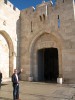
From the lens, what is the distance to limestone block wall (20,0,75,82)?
12867 mm

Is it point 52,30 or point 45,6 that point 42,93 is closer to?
point 52,30

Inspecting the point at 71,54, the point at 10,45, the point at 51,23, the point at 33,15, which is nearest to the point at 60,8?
the point at 51,23

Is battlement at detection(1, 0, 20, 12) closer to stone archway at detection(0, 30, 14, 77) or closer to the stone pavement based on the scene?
stone archway at detection(0, 30, 14, 77)

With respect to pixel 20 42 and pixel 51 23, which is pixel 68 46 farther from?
pixel 20 42

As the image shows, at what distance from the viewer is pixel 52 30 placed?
13844mm

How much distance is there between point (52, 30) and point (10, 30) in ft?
10.9

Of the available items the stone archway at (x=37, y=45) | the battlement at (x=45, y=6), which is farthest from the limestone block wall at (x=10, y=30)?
the stone archway at (x=37, y=45)

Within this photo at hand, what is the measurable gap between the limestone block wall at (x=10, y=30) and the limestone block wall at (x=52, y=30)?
565 mm

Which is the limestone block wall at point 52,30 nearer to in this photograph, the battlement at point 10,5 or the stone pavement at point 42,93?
the battlement at point 10,5

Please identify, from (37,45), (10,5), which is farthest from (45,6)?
(37,45)

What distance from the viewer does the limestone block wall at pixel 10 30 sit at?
45.7 feet

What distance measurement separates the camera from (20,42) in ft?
50.9

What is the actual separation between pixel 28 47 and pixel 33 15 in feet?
8.68

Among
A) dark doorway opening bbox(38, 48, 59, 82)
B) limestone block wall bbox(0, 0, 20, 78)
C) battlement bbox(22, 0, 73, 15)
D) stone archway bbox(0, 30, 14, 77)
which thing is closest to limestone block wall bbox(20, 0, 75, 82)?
battlement bbox(22, 0, 73, 15)
